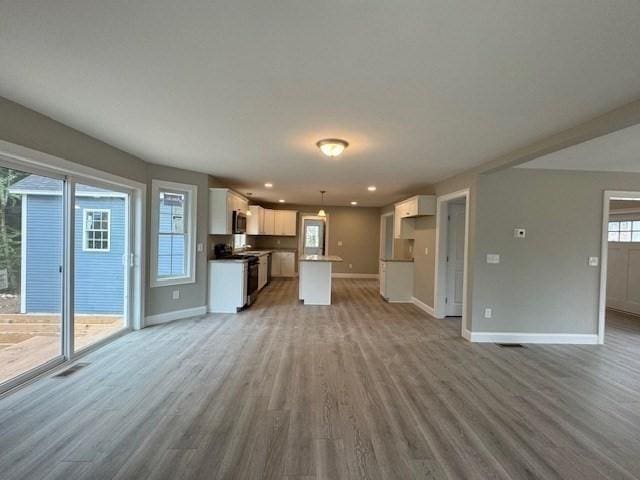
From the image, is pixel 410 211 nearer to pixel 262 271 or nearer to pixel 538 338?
pixel 538 338

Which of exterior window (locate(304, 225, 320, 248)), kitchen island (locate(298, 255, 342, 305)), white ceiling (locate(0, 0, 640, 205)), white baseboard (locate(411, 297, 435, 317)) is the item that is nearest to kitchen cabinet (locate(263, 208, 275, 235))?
exterior window (locate(304, 225, 320, 248))

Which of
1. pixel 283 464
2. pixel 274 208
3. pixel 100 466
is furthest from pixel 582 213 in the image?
pixel 274 208

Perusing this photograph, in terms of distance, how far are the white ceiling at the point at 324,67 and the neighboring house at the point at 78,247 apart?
773 millimetres

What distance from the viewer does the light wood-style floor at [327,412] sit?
1.97 m

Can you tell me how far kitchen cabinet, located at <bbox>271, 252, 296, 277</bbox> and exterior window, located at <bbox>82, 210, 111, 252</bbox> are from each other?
6.03 metres

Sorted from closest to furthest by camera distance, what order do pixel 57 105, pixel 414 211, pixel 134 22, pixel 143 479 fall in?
pixel 134 22 < pixel 143 479 < pixel 57 105 < pixel 414 211

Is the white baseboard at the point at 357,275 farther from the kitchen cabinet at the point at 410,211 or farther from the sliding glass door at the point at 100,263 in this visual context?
the sliding glass door at the point at 100,263

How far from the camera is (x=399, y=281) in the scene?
7000 mm

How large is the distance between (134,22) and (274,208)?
30.1 ft

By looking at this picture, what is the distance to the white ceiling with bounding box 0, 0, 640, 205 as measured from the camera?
4.92 feet

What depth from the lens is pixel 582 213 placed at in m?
4.42

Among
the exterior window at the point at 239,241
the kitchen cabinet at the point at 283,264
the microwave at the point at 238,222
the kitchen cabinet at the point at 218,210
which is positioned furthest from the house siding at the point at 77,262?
the kitchen cabinet at the point at 283,264

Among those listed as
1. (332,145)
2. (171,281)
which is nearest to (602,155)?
(332,145)

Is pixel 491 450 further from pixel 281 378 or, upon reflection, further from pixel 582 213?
pixel 582 213
